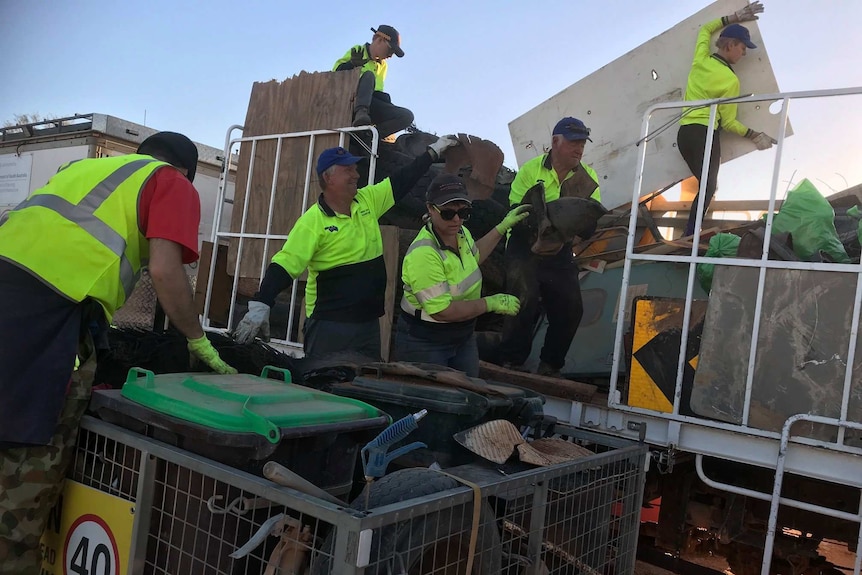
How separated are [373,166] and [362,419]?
2.72 meters

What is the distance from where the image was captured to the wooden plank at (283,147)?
16.1 ft

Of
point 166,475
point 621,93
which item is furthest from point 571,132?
point 166,475

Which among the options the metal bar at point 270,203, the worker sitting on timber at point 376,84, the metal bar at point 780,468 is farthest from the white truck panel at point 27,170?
the metal bar at point 780,468

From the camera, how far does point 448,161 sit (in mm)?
4723

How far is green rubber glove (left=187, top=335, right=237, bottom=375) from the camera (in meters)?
2.63

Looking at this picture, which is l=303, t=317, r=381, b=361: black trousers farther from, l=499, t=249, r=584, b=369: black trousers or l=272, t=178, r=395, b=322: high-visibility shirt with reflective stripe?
l=499, t=249, r=584, b=369: black trousers

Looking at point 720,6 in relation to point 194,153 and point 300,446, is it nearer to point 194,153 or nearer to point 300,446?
point 194,153

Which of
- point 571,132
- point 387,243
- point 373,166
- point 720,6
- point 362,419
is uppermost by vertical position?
point 720,6

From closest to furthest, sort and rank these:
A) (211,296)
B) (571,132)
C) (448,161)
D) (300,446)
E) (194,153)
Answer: (300,446) < (194,153) < (571,132) < (448,161) < (211,296)

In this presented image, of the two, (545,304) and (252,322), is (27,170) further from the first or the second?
(545,304)

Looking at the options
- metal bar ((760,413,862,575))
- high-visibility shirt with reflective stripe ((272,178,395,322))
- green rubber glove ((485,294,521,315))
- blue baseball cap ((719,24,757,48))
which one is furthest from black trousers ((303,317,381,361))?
blue baseball cap ((719,24,757,48))

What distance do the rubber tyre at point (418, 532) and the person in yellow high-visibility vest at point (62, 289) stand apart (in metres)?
0.99

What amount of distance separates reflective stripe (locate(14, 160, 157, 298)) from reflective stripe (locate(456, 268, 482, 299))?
190 centimetres

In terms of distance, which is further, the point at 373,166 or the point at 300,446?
the point at 373,166
